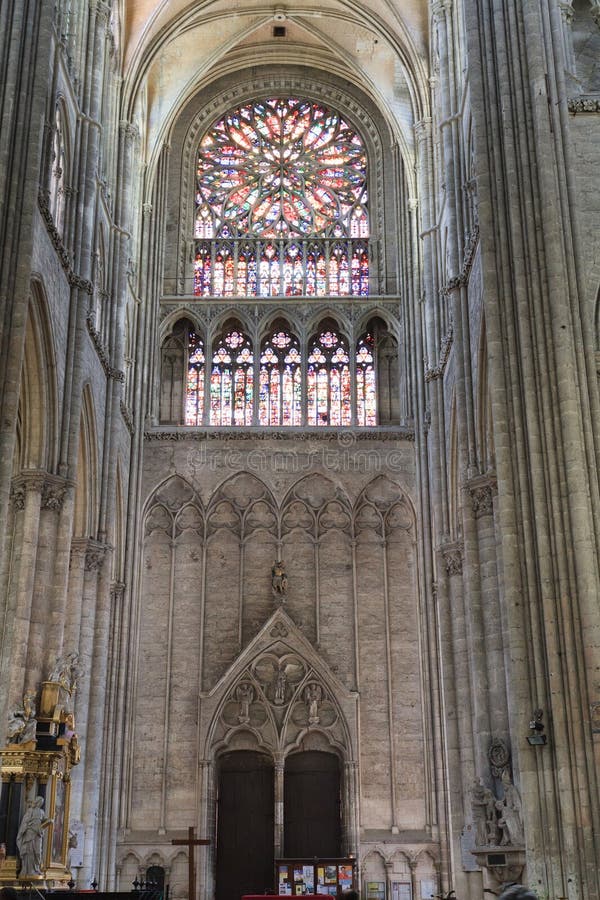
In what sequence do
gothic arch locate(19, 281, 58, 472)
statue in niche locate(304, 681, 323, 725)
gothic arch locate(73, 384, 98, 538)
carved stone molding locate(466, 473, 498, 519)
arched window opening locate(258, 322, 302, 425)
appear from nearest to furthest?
gothic arch locate(19, 281, 58, 472) → carved stone molding locate(466, 473, 498, 519) → gothic arch locate(73, 384, 98, 538) → statue in niche locate(304, 681, 323, 725) → arched window opening locate(258, 322, 302, 425)

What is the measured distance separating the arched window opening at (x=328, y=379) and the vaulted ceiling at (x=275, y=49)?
5.84 meters

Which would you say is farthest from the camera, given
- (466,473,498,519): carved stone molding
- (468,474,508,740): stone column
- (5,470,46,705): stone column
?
(466,473,498,519): carved stone molding

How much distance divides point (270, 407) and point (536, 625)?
16.3 m

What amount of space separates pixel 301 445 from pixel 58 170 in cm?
1078

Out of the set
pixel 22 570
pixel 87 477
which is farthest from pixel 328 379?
pixel 22 570

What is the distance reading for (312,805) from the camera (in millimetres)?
27594

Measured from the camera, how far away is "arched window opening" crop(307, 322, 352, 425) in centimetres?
3142

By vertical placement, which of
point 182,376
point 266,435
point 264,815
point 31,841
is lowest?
point 31,841

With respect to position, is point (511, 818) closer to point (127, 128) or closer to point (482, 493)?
point (482, 493)

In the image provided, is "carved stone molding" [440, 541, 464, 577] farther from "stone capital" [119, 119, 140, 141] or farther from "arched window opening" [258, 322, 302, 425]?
"stone capital" [119, 119, 140, 141]

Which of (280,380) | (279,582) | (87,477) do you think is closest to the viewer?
(87,477)

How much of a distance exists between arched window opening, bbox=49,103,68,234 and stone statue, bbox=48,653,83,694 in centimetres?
826

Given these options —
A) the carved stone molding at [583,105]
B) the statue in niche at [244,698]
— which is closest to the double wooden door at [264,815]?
the statue in niche at [244,698]

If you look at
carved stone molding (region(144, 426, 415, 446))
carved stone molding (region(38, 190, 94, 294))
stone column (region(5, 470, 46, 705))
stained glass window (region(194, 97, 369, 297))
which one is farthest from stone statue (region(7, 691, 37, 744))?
stained glass window (region(194, 97, 369, 297))
